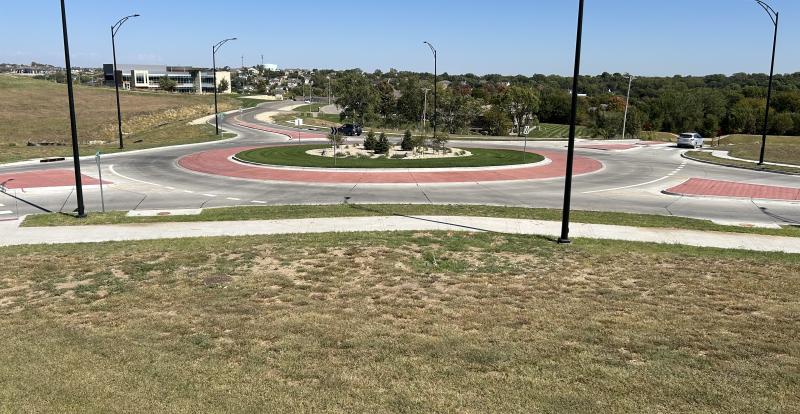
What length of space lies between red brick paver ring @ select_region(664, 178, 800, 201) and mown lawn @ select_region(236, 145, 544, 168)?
406 inches

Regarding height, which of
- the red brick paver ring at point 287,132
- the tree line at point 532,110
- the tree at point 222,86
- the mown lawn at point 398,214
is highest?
A: the tree at point 222,86

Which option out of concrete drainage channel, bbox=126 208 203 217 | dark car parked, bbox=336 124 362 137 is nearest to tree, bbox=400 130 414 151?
dark car parked, bbox=336 124 362 137

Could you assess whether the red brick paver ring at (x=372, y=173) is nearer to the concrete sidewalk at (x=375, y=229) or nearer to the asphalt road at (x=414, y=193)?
the asphalt road at (x=414, y=193)

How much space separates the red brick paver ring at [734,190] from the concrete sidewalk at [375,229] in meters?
9.45

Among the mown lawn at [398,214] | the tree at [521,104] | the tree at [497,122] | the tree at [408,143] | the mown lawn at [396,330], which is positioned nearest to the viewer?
the mown lawn at [396,330]

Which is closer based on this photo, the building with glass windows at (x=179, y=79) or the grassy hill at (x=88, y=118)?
the grassy hill at (x=88, y=118)

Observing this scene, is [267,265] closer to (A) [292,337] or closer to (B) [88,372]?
(A) [292,337]

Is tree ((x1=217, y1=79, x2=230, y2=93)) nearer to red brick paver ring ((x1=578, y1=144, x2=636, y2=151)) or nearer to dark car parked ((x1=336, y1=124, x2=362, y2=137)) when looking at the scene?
dark car parked ((x1=336, y1=124, x2=362, y2=137))

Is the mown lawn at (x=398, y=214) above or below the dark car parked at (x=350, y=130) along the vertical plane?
below

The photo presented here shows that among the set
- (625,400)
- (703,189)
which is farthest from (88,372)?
(703,189)

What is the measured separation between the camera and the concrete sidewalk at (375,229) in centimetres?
1532

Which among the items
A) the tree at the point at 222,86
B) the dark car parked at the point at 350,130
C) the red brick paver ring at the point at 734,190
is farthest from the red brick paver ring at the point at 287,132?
the tree at the point at 222,86

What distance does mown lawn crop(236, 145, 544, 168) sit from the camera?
31.9m

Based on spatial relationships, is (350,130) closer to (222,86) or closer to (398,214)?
(398,214)
